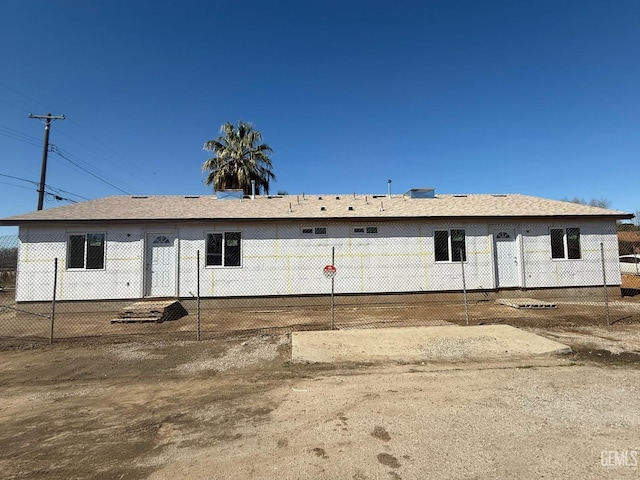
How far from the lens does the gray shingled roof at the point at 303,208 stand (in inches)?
468

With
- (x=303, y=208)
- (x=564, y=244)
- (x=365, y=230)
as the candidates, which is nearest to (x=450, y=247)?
(x=365, y=230)

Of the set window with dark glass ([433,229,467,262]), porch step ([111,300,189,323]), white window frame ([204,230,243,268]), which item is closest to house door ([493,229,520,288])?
window with dark glass ([433,229,467,262])

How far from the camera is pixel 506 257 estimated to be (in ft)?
42.2

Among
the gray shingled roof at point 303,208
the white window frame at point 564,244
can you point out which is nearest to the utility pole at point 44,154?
the gray shingled roof at point 303,208

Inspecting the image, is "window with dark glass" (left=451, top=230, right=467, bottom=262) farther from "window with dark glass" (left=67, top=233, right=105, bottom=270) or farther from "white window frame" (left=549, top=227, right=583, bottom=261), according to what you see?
"window with dark glass" (left=67, top=233, right=105, bottom=270)

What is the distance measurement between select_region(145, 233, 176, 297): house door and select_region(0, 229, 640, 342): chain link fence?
36 millimetres

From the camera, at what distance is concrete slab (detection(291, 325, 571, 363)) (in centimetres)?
601

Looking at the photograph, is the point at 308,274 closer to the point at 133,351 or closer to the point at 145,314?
the point at 145,314

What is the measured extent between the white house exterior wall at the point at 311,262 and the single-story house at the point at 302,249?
37mm

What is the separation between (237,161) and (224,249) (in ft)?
44.5

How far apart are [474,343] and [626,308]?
7.66m

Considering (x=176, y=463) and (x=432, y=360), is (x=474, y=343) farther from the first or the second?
(x=176, y=463)

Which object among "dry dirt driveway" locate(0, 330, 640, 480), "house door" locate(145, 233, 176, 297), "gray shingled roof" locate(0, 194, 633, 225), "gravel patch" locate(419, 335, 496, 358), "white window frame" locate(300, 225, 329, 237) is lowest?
"dry dirt driveway" locate(0, 330, 640, 480)

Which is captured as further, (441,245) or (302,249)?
(441,245)
